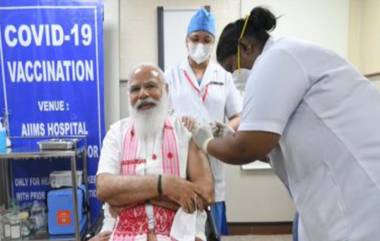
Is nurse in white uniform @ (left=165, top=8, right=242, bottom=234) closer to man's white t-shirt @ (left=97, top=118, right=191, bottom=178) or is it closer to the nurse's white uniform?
the nurse's white uniform

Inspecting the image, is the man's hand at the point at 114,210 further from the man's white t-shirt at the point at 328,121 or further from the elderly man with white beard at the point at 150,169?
the man's white t-shirt at the point at 328,121

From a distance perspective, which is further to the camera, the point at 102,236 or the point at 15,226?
the point at 15,226

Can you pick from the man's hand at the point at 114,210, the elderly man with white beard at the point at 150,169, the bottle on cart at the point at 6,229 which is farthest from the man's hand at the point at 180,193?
the bottle on cart at the point at 6,229

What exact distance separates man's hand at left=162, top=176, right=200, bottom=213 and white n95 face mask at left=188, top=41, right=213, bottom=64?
2.34 feet

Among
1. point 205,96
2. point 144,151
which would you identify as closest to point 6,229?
point 144,151

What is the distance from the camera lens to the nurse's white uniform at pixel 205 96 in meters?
1.88

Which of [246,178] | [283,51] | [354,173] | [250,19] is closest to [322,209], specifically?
[354,173]

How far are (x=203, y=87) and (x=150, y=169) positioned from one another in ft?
1.87

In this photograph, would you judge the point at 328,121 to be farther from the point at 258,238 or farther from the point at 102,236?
the point at 258,238

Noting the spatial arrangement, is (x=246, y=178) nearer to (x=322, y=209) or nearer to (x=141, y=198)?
(x=141, y=198)

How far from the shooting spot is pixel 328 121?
3.09ft

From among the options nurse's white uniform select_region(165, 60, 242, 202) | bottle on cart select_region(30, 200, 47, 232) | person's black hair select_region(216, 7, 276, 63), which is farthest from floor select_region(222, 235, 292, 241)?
person's black hair select_region(216, 7, 276, 63)

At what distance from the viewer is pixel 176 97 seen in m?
1.90

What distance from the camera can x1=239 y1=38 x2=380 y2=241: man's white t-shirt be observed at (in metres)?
0.92
